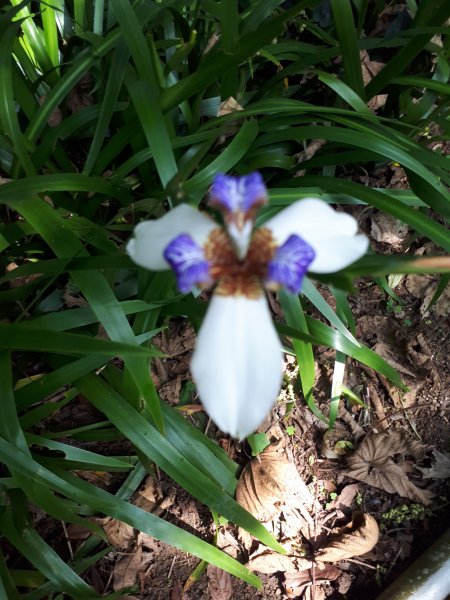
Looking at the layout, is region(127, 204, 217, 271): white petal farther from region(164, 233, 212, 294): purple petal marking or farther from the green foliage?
the green foliage

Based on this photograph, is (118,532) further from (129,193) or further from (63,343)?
(129,193)

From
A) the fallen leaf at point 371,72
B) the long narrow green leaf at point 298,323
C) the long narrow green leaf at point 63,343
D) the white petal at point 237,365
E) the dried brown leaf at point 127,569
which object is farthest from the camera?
the fallen leaf at point 371,72

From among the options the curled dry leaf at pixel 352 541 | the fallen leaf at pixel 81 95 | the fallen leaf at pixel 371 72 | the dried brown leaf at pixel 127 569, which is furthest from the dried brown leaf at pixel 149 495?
the fallen leaf at pixel 371 72

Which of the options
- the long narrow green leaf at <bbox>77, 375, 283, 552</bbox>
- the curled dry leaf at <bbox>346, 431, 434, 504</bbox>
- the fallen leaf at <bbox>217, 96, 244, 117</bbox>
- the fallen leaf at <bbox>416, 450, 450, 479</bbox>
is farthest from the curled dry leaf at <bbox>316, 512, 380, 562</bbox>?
the fallen leaf at <bbox>217, 96, 244, 117</bbox>

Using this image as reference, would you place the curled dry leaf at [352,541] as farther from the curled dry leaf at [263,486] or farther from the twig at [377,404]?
the twig at [377,404]

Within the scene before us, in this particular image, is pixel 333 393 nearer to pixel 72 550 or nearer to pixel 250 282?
pixel 72 550

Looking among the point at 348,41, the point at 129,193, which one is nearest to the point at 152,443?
the point at 129,193
